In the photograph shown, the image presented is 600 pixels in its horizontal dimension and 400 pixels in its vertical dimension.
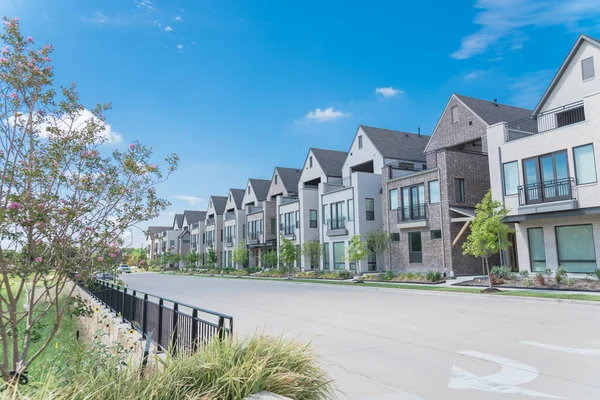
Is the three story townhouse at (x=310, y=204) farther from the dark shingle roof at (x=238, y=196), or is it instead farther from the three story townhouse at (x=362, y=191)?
the dark shingle roof at (x=238, y=196)

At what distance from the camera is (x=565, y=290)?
17.0 metres

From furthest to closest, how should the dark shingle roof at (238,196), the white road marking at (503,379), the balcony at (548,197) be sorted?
1. the dark shingle roof at (238,196)
2. the balcony at (548,197)
3. the white road marking at (503,379)

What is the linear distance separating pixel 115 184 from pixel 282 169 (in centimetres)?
4560

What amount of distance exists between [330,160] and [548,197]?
25.1 metres

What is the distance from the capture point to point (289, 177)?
5075 cm

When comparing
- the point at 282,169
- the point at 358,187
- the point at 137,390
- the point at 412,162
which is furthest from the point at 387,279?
the point at 282,169

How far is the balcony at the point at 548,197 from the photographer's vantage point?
65.2 ft

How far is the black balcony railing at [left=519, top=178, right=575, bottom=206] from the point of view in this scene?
20109 mm

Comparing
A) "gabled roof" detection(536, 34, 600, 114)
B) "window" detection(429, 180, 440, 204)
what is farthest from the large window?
"gabled roof" detection(536, 34, 600, 114)

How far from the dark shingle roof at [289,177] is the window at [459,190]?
24.1 meters

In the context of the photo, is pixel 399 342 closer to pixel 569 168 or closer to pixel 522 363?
pixel 522 363

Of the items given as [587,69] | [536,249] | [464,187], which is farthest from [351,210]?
[587,69]

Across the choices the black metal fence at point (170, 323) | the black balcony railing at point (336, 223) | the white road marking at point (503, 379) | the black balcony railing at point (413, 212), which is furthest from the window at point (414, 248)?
the white road marking at point (503, 379)

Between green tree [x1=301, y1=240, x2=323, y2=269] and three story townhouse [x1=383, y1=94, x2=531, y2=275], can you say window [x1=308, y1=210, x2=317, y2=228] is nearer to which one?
green tree [x1=301, y1=240, x2=323, y2=269]
